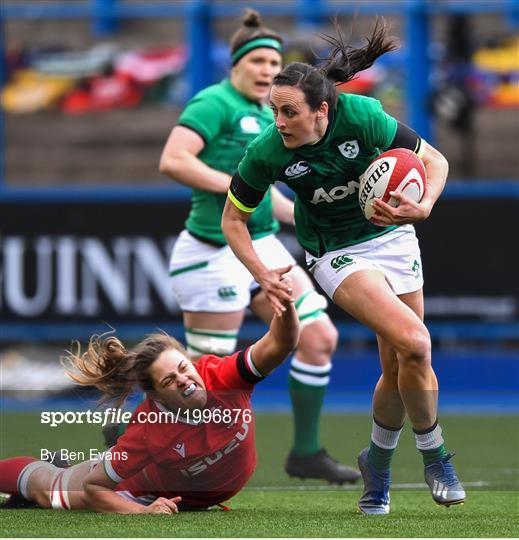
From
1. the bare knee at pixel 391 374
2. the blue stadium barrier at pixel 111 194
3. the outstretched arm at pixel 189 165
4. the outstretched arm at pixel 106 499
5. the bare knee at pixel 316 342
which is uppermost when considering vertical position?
the outstretched arm at pixel 189 165

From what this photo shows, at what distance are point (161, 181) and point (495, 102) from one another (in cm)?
354

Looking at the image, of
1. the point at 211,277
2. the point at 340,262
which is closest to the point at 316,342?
the point at 211,277

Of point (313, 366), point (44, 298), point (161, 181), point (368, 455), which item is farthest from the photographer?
point (161, 181)

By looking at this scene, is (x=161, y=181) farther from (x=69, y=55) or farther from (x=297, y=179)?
(x=297, y=179)

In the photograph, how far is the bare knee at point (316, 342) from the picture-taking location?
713cm

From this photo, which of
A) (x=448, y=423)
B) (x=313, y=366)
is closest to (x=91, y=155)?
(x=448, y=423)

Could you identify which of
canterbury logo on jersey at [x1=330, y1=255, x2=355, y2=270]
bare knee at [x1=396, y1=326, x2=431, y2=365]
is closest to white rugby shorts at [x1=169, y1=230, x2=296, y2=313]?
canterbury logo on jersey at [x1=330, y1=255, x2=355, y2=270]

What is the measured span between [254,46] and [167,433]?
2642 millimetres

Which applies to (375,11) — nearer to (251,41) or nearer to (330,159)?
(251,41)

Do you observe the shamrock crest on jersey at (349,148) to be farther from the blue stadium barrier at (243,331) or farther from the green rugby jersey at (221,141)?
the blue stadium barrier at (243,331)

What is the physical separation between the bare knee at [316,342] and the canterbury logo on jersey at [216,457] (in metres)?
1.83

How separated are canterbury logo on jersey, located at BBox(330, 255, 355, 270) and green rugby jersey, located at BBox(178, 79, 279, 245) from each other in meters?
1.62

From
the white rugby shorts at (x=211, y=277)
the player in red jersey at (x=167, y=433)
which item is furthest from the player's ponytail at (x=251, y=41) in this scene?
the player in red jersey at (x=167, y=433)

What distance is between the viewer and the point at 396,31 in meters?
15.0
